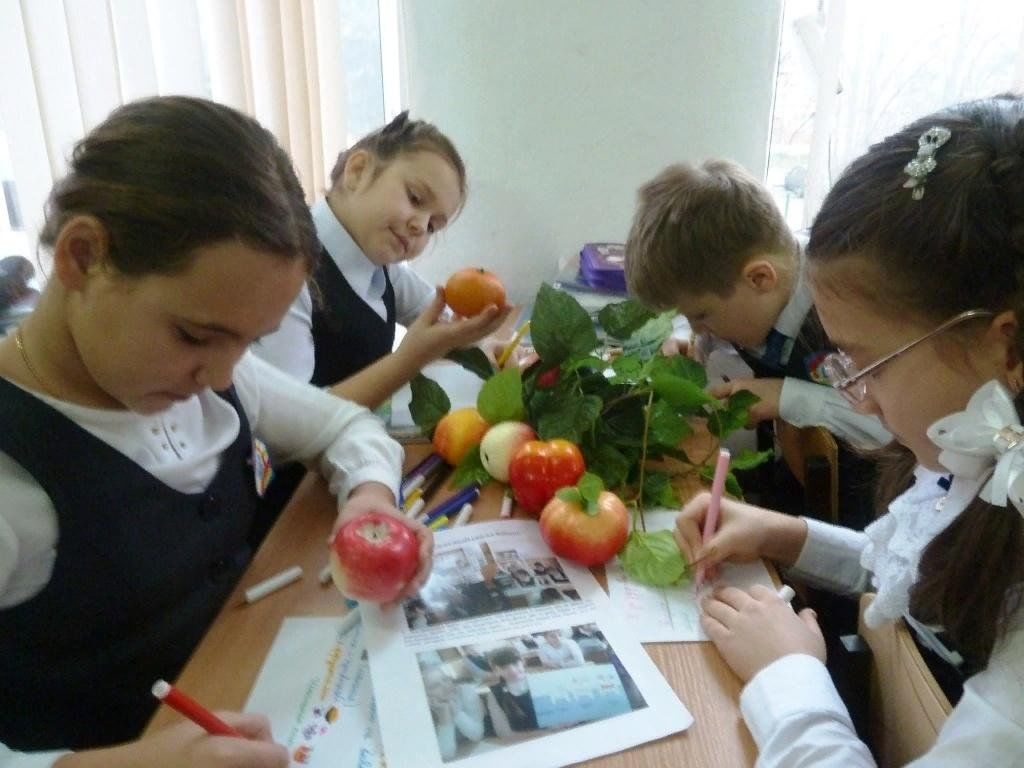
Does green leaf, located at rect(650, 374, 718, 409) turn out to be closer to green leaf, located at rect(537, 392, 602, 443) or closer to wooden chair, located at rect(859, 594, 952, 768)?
green leaf, located at rect(537, 392, 602, 443)

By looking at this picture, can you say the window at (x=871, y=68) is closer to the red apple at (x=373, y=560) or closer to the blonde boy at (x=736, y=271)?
the blonde boy at (x=736, y=271)

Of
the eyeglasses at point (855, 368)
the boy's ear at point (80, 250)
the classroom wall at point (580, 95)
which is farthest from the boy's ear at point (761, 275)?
the boy's ear at point (80, 250)

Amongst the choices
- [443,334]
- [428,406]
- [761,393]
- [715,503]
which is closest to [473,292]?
[443,334]

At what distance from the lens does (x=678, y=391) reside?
97cm

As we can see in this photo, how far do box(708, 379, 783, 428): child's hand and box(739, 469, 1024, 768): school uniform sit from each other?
0.39m

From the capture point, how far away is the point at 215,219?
653 mm

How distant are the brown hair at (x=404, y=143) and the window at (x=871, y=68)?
0.68 m

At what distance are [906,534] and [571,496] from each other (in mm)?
313

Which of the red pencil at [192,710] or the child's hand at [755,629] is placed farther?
the child's hand at [755,629]

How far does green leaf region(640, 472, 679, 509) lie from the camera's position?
0.89m

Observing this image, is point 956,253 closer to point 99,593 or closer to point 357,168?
point 99,593

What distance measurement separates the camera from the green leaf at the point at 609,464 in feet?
2.97

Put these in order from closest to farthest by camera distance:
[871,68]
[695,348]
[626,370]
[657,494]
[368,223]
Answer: [657,494] → [626,370] → [368,223] → [695,348] → [871,68]

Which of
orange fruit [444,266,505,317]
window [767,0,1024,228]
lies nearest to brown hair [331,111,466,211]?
orange fruit [444,266,505,317]
